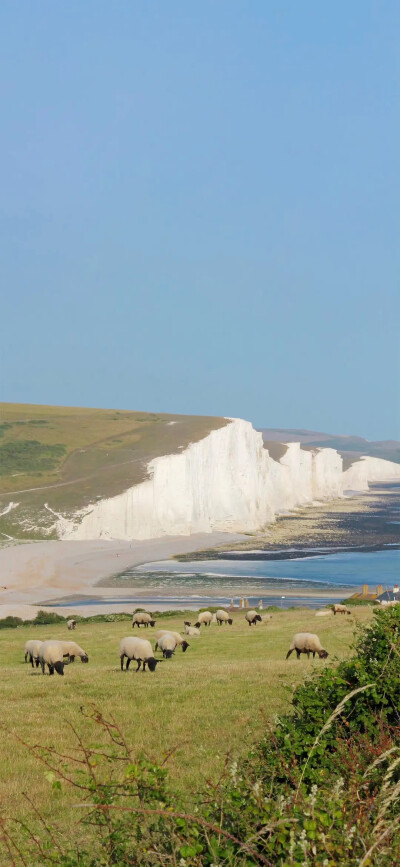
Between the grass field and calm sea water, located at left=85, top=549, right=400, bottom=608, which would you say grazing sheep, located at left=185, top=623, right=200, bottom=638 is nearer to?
the grass field

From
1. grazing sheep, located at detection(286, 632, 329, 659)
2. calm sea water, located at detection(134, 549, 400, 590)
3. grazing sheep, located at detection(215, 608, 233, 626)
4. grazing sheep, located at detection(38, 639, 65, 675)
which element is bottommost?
calm sea water, located at detection(134, 549, 400, 590)

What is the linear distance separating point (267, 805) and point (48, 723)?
1148cm

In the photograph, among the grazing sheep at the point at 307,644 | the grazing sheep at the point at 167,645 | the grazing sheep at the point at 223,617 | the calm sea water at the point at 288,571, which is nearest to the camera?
the grazing sheep at the point at 307,644

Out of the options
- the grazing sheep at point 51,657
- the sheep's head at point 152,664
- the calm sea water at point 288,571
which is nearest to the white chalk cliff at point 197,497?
the calm sea water at point 288,571

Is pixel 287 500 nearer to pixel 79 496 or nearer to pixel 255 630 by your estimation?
pixel 79 496

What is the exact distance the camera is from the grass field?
42.5 feet

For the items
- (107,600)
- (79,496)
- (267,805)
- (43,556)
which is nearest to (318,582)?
(107,600)

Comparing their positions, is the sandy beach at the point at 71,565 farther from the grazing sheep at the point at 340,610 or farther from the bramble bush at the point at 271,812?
the bramble bush at the point at 271,812

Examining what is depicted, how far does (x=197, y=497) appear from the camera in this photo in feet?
446

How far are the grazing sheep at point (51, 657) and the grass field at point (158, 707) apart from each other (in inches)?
27.4

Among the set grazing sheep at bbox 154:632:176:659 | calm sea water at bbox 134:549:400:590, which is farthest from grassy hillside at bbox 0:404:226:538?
grazing sheep at bbox 154:632:176:659

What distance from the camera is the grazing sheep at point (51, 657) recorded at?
85.8 feet

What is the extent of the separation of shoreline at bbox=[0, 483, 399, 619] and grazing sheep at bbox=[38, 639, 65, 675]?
105 ft

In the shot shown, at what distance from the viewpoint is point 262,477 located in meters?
160
